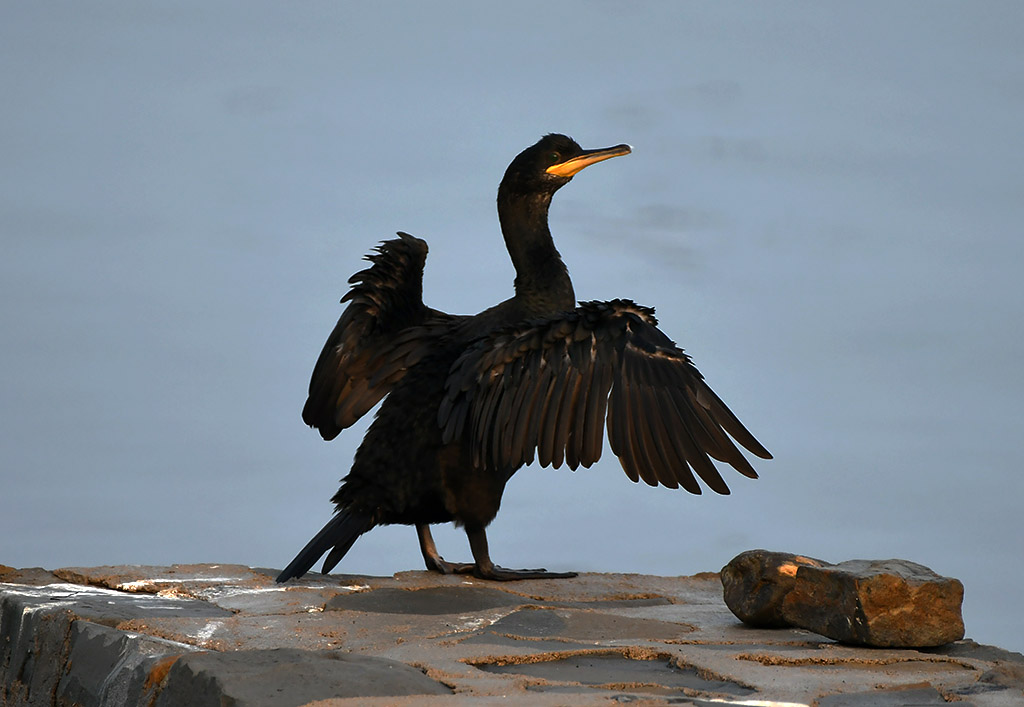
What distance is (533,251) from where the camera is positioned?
5.66 metres

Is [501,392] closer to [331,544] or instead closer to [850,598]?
[331,544]

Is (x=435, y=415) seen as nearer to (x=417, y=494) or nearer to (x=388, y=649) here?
(x=417, y=494)

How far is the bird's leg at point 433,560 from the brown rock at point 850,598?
1.39 m

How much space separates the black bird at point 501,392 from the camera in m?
4.64

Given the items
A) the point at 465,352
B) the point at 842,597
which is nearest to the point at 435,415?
the point at 465,352

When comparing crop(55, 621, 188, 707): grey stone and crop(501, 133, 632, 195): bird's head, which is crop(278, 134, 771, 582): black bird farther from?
crop(55, 621, 188, 707): grey stone

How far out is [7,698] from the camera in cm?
506

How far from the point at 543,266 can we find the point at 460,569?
1.47 meters

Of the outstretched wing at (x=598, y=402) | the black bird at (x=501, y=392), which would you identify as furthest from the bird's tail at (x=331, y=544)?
the outstretched wing at (x=598, y=402)

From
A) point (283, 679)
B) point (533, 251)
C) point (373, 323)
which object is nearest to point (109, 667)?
point (283, 679)

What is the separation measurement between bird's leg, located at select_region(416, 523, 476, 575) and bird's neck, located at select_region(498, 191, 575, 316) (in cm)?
118

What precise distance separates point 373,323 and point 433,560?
1.17 meters

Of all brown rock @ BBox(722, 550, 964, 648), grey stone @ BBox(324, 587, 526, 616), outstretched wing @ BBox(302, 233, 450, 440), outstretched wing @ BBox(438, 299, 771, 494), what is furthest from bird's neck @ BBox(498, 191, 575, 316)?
brown rock @ BBox(722, 550, 964, 648)

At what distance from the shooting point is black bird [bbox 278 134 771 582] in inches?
183
